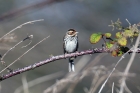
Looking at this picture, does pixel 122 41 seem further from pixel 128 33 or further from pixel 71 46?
pixel 71 46

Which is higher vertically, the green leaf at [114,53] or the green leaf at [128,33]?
the green leaf at [128,33]

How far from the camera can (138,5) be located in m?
15.7

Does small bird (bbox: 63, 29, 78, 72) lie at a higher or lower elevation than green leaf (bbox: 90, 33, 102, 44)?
lower

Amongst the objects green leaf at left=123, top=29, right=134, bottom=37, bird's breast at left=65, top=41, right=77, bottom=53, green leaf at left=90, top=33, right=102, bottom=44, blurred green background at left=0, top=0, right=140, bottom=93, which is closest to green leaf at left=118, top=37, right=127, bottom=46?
green leaf at left=123, top=29, right=134, bottom=37

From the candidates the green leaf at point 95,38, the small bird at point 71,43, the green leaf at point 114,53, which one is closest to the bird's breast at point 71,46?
the small bird at point 71,43

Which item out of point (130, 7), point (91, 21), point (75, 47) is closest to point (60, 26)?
point (91, 21)

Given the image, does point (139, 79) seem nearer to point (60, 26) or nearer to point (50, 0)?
point (60, 26)

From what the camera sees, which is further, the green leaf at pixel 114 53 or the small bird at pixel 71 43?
the small bird at pixel 71 43

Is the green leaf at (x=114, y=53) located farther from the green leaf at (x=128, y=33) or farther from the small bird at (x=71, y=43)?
the small bird at (x=71, y=43)

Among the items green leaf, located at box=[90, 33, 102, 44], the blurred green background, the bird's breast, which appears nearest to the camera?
green leaf, located at box=[90, 33, 102, 44]

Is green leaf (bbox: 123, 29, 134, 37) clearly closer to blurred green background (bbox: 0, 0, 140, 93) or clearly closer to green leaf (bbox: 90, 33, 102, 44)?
green leaf (bbox: 90, 33, 102, 44)

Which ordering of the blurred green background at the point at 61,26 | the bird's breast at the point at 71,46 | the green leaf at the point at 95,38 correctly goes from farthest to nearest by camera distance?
the blurred green background at the point at 61,26 < the bird's breast at the point at 71,46 < the green leaf at the point at 95,38

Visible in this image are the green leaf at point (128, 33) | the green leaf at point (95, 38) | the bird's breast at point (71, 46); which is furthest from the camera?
the bird's breast at point (71, 46)

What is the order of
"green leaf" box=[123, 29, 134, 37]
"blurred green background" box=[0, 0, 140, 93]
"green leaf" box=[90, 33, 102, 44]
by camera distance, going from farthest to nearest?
1. "blurred green background" box=[0, 0, 140, 93]
2. "green leaf" box=[90, 33, 102, 44]
3. "green leaf" box=[123, 29, 134, 37]
